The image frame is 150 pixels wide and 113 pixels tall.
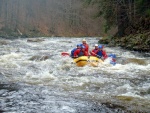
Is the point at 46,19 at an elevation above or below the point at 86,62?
above

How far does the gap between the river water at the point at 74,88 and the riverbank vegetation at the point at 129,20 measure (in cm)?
766

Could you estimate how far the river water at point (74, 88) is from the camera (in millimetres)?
6262

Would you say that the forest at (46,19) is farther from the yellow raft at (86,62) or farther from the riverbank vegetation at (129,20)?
the yellow raft at (86,62)

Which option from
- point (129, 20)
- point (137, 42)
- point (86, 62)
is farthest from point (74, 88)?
point (129, 20)

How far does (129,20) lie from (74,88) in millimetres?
17270

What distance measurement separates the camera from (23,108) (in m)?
6.05

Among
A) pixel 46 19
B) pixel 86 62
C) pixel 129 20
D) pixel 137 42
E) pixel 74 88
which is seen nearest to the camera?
pixel 74 88

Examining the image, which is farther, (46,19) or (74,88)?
(46,19)

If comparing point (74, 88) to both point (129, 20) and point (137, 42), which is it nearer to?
point (137, 42)

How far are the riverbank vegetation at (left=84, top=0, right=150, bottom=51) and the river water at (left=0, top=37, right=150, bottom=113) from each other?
7.66 metres

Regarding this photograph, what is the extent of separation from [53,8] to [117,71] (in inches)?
2065

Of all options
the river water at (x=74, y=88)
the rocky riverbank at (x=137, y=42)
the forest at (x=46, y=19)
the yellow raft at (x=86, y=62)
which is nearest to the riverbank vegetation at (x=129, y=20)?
the rocky riverbank at (x=137, y=42)

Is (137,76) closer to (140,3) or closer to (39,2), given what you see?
(140,3)

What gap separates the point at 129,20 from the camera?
24469 millimetres
